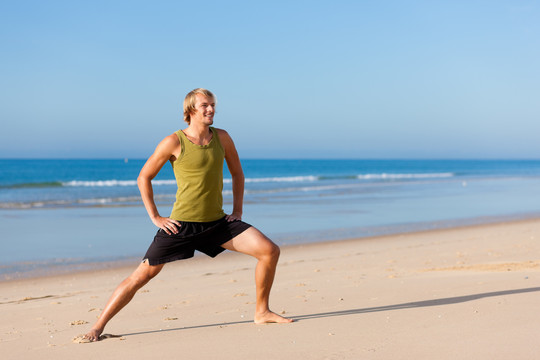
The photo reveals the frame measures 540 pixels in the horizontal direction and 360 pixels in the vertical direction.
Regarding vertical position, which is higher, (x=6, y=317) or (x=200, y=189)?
(x=200, y=189)

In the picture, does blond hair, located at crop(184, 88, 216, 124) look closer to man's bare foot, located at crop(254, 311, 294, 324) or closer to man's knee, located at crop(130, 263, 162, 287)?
man's knee, located at crop(130, 263, 162, 287)

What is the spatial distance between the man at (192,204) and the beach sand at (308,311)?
0.57m

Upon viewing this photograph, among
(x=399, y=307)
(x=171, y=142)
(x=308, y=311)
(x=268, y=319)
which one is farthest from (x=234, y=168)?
(x=399, y=307)

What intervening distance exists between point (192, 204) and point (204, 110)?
0.69m

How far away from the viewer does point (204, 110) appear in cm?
441

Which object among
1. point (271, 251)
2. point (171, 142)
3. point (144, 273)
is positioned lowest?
point (144, 273)

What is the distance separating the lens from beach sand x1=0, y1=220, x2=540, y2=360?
409 cm

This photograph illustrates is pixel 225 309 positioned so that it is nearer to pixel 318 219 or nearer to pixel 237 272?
pixel 237 272

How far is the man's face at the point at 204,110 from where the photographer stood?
4410 mm

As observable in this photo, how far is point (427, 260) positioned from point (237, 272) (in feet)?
9.39

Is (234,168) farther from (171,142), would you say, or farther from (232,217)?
(171,142)

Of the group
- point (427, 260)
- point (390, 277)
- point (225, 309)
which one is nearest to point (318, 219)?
point (427, 260)

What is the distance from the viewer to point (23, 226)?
15.1 m

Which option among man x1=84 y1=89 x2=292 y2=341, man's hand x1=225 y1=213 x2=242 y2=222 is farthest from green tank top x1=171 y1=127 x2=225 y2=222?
man's hand x1=225 y1=213 x2=242 y2=222
